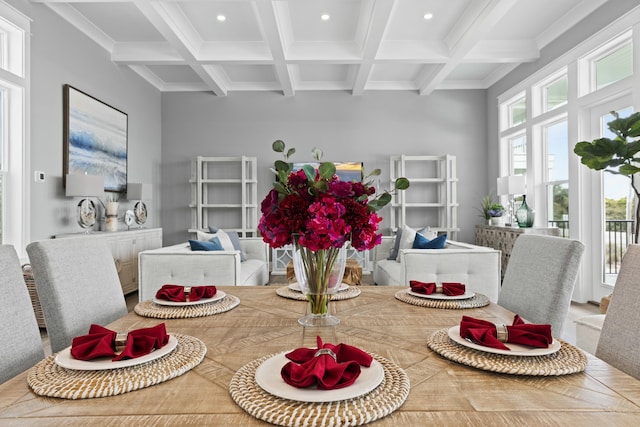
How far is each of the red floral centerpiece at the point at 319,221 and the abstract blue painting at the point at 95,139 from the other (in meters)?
3.87

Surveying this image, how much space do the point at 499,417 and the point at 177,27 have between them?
439 centimetres

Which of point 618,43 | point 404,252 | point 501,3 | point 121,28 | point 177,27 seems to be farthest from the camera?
point 121,28

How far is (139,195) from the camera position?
17.1 ft

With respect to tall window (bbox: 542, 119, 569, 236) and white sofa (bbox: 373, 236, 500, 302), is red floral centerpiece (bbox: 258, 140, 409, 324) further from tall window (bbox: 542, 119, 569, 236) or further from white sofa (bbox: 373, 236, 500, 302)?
tall window (bbox: 542, 119, 569, 236)

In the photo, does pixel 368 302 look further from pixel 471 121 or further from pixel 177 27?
pixel 471 121

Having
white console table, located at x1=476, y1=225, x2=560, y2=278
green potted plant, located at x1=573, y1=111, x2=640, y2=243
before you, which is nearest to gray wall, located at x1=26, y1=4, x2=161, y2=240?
green potted plant, located at x1=573, y1=111, x2=640, y2=243

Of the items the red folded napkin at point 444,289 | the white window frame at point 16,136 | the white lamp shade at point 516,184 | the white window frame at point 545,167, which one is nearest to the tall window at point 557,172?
the white window frame at point 545,167

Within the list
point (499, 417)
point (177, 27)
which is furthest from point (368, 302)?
point (177, 27)

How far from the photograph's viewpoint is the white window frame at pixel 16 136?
11.4 feet

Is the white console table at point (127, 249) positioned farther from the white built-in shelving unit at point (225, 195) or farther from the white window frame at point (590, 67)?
the white window frame at point (590, 67)

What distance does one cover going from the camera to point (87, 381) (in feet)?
2.62

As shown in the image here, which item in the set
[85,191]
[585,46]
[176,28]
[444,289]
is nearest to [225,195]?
[85,191]

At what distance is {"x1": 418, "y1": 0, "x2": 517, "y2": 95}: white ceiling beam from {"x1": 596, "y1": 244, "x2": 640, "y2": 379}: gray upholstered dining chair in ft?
10.4

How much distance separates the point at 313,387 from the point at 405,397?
0.53ft
